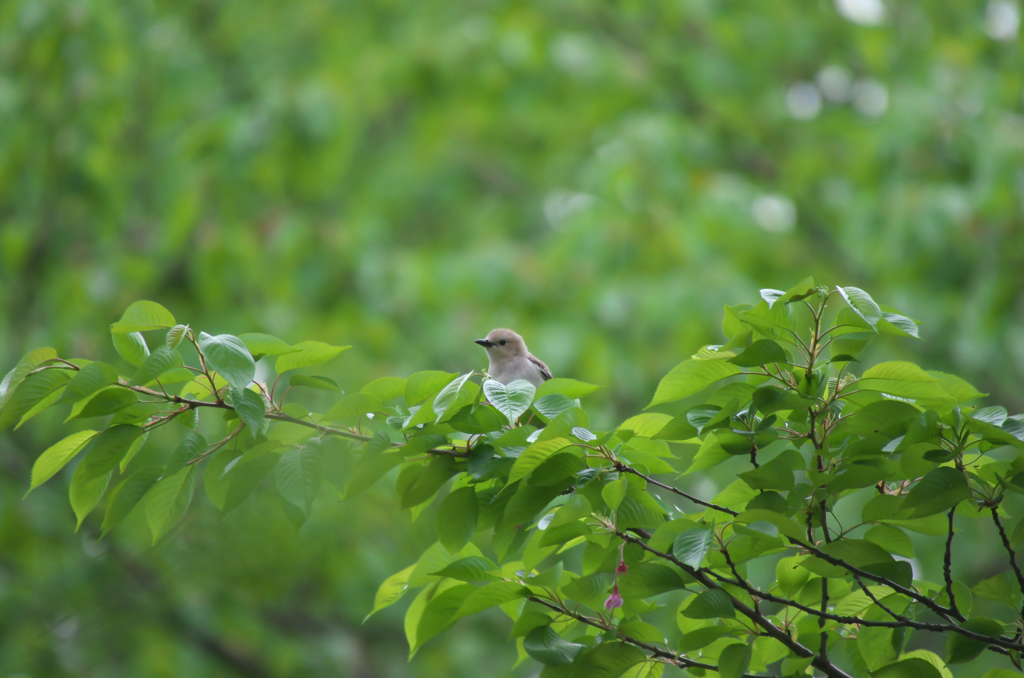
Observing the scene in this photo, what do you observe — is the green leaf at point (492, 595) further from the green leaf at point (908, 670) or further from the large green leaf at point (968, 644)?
the large green leaf at point (968, 644)

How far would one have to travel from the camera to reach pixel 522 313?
6969 millimetres

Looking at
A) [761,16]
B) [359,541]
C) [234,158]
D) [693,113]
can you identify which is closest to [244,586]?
[359,541]

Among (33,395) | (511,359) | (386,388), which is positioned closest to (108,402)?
(33,395)

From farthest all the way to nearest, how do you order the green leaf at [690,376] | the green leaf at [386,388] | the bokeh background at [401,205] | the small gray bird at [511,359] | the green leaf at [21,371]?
the bokeh background at [401,205] → the small gray bird at [511,359] → the green leaf at [386,388] → the green leaf at [690,376] → the green leaf at [21,371]

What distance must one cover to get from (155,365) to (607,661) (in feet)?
4.21

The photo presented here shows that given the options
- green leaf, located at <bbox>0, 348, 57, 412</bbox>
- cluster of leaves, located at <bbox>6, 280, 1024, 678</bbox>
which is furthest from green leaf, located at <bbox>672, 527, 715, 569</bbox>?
green leaf, located at <bbox>0, 348, 57, 412</bbox>

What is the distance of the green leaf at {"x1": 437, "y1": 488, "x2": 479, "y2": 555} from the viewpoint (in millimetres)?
2004

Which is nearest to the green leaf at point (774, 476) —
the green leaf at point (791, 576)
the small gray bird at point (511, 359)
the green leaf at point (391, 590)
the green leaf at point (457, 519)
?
the green leaf at point (791, 576)

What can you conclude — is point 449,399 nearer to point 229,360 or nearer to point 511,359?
point 229,360

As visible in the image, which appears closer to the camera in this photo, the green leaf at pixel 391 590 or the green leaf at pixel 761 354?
the green leaf at pixel 761 354

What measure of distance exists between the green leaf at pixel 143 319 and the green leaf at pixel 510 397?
0.78 meters

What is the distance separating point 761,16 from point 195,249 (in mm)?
5867

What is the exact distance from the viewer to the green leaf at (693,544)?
1.77 metres

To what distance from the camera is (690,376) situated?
77.2 inches
